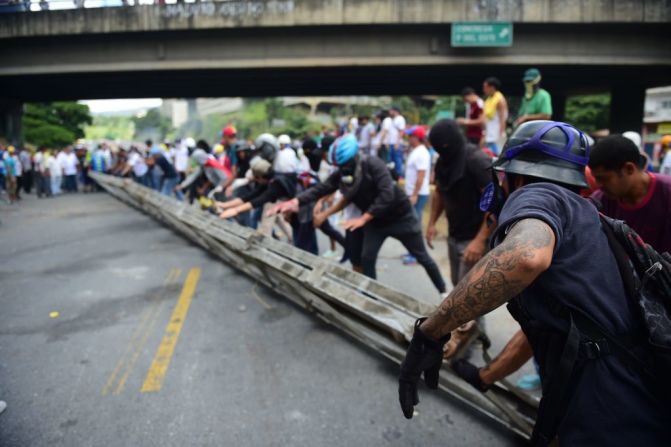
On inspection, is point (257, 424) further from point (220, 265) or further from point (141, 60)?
point (141, 60)

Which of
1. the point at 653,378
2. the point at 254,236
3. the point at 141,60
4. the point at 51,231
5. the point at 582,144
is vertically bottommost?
the point at 51,231

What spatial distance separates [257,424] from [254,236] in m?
2.80

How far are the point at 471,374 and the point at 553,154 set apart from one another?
1.64 metres

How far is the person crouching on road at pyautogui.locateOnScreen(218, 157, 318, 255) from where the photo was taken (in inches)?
257

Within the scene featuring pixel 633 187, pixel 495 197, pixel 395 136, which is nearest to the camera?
pixel 495 197

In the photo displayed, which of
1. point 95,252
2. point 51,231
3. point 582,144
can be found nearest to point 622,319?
point 582,144

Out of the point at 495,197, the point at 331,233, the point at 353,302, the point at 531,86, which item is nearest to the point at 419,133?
the point at 531,86

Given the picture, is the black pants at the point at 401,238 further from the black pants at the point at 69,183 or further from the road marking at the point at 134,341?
the black pants at the point at 69,183

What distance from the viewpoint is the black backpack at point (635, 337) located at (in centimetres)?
153

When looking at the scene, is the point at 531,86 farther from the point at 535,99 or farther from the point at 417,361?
the point at 417,361

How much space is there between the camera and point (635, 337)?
1.58 meters

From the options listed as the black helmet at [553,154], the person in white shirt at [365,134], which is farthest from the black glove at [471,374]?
the person in white shirt at [365,134]

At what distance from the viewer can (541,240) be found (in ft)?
4.78

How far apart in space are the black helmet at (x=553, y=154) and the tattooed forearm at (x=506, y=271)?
1.24ft
